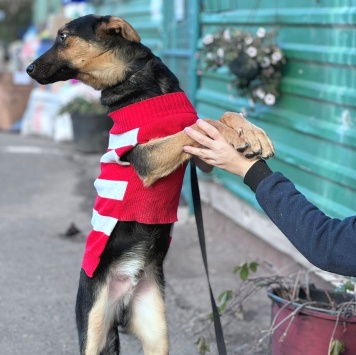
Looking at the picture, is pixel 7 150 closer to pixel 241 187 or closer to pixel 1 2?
pixel 241 187

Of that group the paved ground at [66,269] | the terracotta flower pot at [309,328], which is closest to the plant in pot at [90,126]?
the paved ground at [66,269]

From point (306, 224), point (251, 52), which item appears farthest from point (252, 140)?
point (251, 52)

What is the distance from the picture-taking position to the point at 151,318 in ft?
12.1

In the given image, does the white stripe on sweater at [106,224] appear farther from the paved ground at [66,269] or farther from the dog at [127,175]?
the paved ground at [66,269]

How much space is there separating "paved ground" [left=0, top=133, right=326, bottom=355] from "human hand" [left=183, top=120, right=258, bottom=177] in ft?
5.88

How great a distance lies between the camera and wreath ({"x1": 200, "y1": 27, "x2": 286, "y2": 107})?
5.46m

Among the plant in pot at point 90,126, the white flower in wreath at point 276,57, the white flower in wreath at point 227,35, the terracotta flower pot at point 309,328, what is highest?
the white flower in wreath at point 227,35

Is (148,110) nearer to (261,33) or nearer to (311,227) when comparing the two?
(311,227)

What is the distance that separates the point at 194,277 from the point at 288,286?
177 cm

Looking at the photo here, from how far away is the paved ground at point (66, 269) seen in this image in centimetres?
461

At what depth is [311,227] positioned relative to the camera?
100.0 inches

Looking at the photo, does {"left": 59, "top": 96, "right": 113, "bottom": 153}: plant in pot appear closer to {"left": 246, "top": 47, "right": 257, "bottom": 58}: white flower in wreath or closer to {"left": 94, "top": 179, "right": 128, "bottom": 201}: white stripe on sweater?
{"left": 246, "top": 47, "right": 257, "bottom": 58}: white flower in wreath

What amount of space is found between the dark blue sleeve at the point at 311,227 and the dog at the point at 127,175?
2.02ft

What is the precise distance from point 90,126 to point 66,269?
5.06 m
